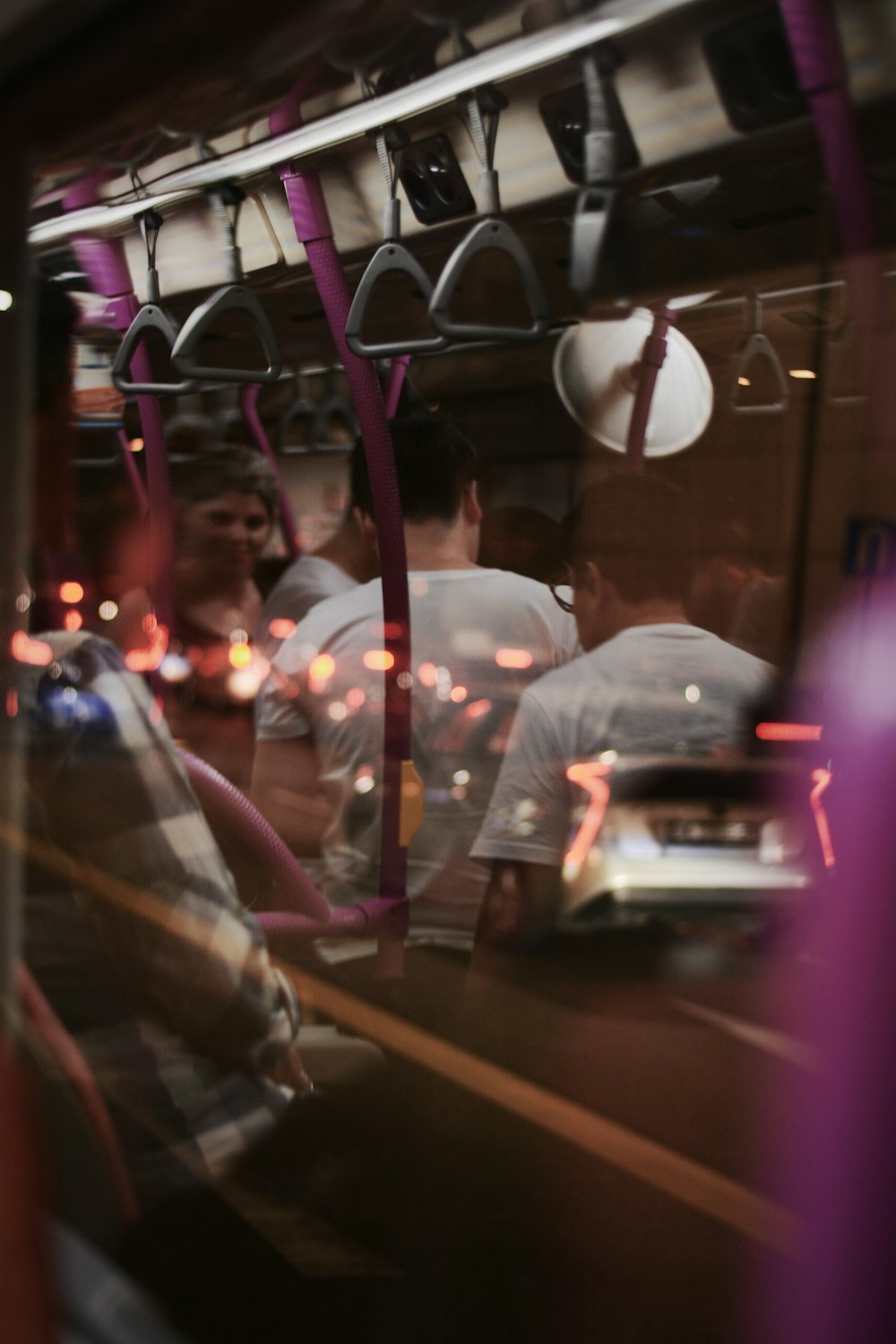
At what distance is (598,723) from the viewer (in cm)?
220

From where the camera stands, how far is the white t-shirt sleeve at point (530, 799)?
2285 mm

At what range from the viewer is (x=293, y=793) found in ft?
9.53

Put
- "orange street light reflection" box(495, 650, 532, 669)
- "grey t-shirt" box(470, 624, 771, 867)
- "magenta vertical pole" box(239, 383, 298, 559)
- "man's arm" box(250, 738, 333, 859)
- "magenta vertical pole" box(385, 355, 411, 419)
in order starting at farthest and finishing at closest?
"magenta vertical pole" box(239, 383, 298, 559) → "man's arm" box(250, 738, 333, 859) → "magenta vertical pole" box(385, 355, 411, 419) → "orange street light reflection" box(495, 650, 532, 669) → "grey t-shirt" box(470, 624, 771, 867)

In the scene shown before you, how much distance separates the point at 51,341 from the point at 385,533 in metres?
1.03

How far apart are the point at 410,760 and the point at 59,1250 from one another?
148 centimetres

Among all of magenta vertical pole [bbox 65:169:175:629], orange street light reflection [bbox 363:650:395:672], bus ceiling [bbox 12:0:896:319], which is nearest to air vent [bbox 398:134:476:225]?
bus ceiling [bbox 12:0:896:319]

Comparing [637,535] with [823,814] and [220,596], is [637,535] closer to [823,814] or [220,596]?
[823,814]

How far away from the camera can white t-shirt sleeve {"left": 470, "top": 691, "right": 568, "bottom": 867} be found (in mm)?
2285

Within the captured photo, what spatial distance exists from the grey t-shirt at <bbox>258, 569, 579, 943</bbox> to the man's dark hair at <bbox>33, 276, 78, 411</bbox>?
914mm

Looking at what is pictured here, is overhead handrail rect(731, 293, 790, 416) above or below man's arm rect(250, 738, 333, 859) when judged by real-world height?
above

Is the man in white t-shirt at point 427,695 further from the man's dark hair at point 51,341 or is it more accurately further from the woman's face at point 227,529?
the man's dark hair at point 51,341

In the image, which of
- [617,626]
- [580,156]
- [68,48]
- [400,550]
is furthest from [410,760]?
[68,48]

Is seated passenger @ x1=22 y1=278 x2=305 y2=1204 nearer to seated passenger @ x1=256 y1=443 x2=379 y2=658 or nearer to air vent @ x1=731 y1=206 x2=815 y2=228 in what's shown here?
seated passenger @ x1=256 y1=443 x2=379 y2=658

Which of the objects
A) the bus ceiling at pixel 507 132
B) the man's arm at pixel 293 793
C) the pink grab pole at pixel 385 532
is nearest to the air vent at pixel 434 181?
the bus ceiling at pixel 507 132
